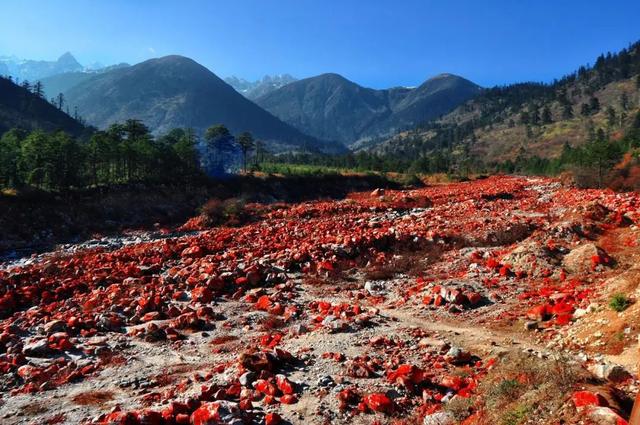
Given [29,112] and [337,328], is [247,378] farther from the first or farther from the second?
[29,112]

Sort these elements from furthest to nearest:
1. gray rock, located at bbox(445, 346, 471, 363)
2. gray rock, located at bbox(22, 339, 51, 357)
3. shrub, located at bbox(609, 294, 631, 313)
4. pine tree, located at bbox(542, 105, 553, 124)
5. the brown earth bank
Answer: pine tree, located at bbox(542, 105, 553, 124), the brown earth bank, gray rock, located at bbox(22, 339, 51, 357), shrub, located at bbox(609, 294, 631, 313), gray rock, located at bbox(445, 346, 471, 363)

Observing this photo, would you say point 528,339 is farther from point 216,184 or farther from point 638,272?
point 216,184

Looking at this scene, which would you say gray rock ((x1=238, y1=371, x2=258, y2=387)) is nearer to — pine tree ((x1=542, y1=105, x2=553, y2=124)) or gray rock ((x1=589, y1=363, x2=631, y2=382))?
gray rock ((x1=589, y1=363, x2=631, y2=382))

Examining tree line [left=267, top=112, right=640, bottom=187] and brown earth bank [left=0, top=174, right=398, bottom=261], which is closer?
brown earth bank [left=0, top=174, right=398, bottom=261]

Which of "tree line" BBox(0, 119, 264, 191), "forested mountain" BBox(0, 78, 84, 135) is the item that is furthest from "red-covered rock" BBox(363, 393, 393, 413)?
"forested mountain" BBox(0, 78, 84, 135)

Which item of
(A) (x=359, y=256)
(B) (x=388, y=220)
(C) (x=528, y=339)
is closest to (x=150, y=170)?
(B) (x=388, y=220)

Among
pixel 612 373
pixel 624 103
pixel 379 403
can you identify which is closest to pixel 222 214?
pixel 379 403

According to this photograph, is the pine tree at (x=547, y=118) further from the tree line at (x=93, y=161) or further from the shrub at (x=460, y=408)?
the shrub at (x=460, y=408)

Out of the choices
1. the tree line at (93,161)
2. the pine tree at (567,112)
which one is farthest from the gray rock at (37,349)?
the pine tree at (567,112)
